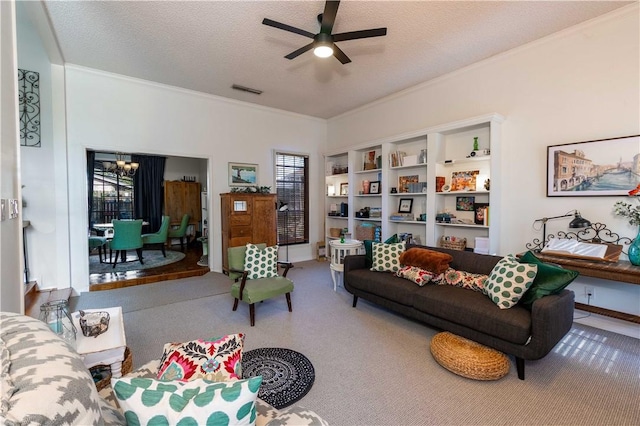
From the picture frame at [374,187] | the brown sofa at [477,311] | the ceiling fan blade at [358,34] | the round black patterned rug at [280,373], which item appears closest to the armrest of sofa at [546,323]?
the brown sofa at [477,311]

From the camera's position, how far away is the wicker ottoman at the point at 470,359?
2.13 meters

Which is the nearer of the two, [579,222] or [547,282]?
[547,282]

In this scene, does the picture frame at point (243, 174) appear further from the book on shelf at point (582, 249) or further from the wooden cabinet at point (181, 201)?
the book on shelf at point (582, 249)

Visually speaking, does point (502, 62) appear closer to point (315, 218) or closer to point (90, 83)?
point (315, 218)

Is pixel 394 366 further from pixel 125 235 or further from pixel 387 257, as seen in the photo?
pixel 125 235

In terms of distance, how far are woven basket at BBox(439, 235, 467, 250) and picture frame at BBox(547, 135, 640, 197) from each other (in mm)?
1191

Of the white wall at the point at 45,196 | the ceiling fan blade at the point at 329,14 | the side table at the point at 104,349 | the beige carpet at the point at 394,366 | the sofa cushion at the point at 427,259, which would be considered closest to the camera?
the side table at the point at 104,349

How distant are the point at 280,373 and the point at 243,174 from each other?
162 inches

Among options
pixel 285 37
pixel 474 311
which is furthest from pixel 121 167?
pixel 474 311

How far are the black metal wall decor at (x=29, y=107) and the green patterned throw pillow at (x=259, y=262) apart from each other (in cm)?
319

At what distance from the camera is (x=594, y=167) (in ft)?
10.0

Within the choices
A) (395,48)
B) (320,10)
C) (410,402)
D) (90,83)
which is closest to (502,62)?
(395,48)

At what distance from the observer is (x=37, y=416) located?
0.59 metres

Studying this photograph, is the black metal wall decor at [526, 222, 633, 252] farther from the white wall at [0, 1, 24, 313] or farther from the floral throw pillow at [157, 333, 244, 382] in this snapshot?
the white wall at [0, 1, 24, 313]
